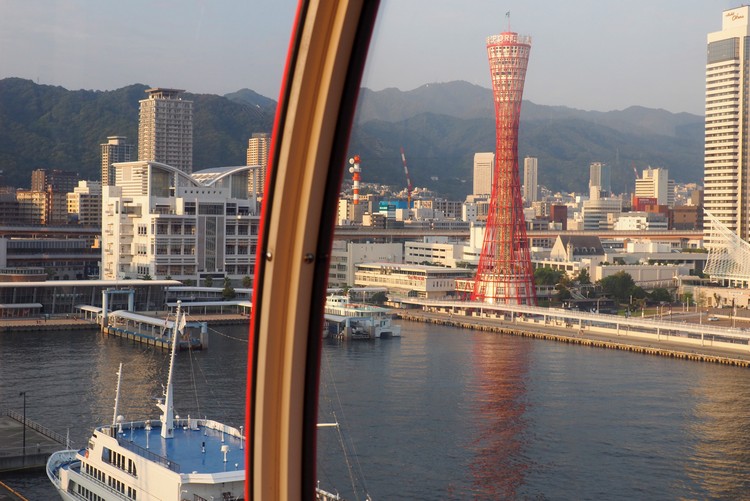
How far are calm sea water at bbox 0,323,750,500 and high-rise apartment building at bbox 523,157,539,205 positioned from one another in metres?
18.1

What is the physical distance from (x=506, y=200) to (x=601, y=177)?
2001 cm

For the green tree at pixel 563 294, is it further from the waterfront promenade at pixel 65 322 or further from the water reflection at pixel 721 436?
the water reflection at pixel 721 436

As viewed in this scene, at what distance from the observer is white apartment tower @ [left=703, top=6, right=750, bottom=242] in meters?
14.9

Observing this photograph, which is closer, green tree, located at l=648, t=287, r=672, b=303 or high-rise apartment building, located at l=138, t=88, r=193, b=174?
green tree, located at l=648, t=287, r=672, b=303

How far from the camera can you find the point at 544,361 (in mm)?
7055

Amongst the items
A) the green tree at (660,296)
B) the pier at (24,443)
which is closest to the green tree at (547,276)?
the green tree at (660,296)

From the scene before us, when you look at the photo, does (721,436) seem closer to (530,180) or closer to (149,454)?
(149,454)

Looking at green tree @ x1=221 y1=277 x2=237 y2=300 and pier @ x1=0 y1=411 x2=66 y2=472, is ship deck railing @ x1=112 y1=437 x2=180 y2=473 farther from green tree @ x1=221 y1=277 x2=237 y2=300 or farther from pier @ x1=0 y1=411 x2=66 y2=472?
green tree @ x1=221 y1=277 x2=237 y2=300

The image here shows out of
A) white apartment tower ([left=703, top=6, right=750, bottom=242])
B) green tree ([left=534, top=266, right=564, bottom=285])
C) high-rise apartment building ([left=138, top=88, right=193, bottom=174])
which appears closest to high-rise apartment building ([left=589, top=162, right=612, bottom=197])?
white apartment tower ([left=703, top=6, right=750, bottom=242])

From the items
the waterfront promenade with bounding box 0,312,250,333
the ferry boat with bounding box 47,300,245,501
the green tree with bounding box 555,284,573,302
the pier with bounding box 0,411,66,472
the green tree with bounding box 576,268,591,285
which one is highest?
the green tree with bounding box 576,268,591,285

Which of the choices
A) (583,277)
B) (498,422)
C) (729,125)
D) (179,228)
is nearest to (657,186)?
(729,125)

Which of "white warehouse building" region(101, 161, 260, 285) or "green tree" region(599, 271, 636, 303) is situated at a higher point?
"white warehouse building" region(101, 161, 260, 285)

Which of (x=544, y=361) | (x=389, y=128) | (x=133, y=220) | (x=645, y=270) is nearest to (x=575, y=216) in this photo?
(x=645, y=270)

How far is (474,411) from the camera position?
5188mm
